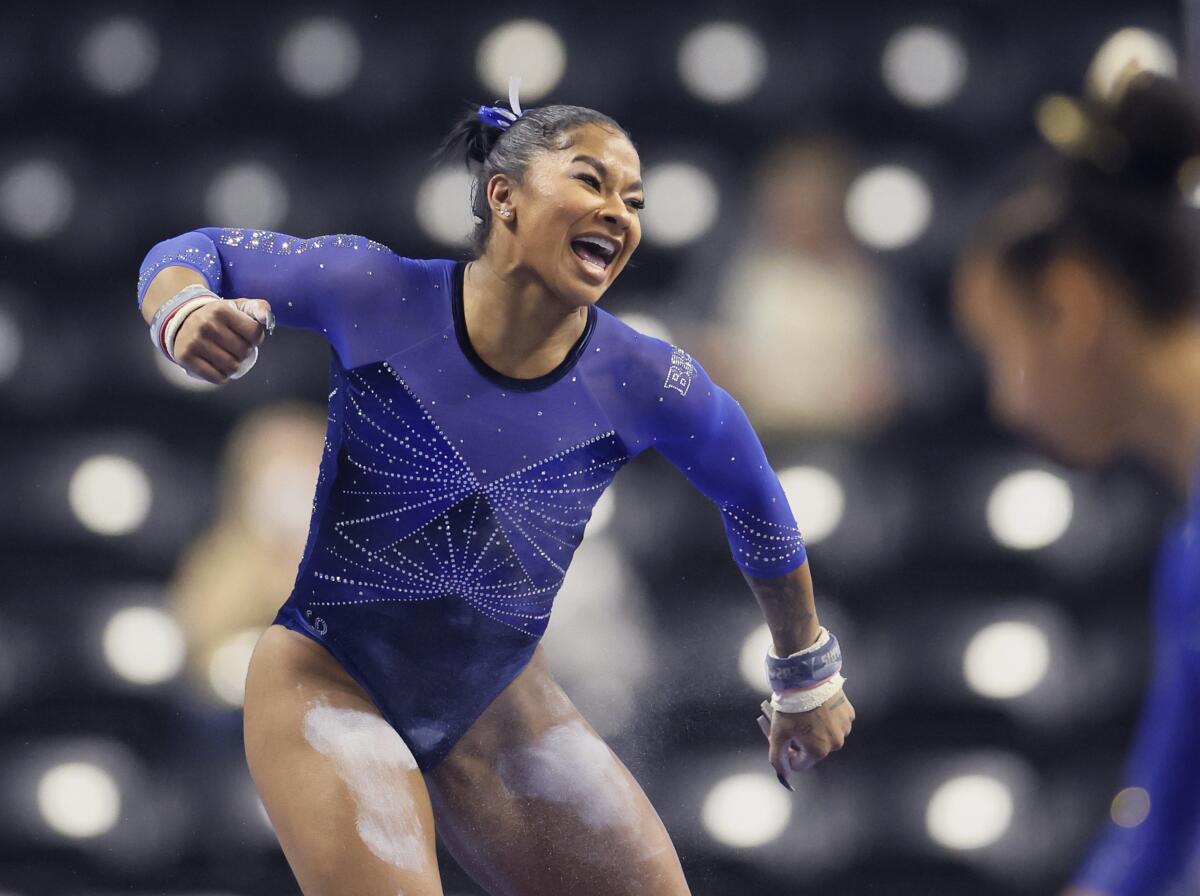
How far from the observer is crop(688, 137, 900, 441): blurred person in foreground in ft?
10.7

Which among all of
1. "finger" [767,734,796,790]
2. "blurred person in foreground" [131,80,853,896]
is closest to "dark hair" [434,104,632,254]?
"blurred person in foreground" [131,80,853,896]

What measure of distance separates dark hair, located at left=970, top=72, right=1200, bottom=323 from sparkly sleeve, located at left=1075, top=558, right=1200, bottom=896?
26cm

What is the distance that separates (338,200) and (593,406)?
1278mm

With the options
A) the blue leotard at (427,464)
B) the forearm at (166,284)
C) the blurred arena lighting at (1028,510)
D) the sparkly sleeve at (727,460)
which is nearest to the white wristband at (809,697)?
the sparkly sleeve at (727,460)

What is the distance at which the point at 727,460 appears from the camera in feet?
7.50

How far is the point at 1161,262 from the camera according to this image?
51.7 inches

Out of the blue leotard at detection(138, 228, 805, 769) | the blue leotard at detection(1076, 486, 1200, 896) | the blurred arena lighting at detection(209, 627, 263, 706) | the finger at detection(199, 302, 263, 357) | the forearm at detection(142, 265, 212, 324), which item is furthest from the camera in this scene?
the blurred arena lighting at detection(209, 627, 263, 706)

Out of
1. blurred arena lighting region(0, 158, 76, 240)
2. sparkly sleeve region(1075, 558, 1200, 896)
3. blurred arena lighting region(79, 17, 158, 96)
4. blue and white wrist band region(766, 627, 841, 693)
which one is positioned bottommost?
sparkly sleeve region(1075, 558, 1200, 896)

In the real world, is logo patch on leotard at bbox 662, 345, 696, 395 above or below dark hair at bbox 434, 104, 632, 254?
below

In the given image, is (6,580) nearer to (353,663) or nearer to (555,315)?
(353,663)

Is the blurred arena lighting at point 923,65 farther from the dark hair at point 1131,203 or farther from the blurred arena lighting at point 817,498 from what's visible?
the dark hair at point 1131,203

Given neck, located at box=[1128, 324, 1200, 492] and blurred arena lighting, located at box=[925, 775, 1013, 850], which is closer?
neck, located at box=[1128, 324, 1200, 492]

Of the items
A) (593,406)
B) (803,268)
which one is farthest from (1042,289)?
(803,268)

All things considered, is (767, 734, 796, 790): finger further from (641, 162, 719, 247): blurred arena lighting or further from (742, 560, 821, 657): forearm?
A: (641, 162, 719, 247): blurred arena lighting
